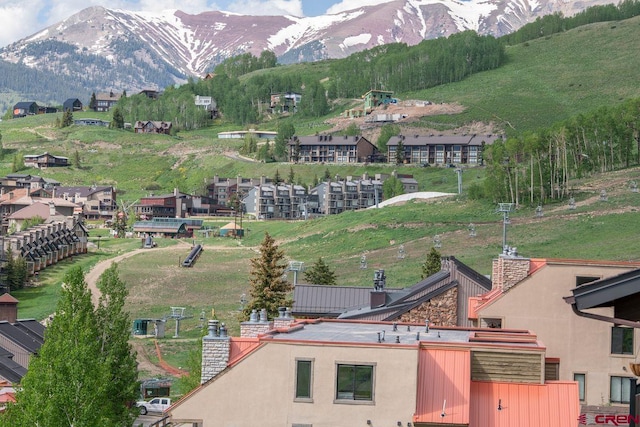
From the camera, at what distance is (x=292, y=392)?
18688mm

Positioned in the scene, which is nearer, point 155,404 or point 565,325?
point 565,325

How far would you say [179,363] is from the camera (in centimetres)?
6850

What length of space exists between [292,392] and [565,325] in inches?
381

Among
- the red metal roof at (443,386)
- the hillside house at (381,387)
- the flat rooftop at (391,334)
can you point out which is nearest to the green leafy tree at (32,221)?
the flat rooftop at (391,334)

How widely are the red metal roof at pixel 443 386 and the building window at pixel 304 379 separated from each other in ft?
5.61

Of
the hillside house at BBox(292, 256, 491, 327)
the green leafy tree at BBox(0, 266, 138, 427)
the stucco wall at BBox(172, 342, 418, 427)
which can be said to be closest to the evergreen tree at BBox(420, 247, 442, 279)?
the hillside house at BBox(292, 256, 491, 327)

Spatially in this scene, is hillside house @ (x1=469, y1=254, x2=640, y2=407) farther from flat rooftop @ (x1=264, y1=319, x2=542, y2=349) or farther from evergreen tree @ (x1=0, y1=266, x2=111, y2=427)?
evergreen tree @ (x1=0, y1=266, x2=111, y2=427)

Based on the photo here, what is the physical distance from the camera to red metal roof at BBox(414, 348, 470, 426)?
18.1m

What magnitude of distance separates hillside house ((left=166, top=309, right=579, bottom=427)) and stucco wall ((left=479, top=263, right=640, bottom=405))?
740 cm

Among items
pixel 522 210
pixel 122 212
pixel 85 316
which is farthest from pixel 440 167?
pixel 85 316

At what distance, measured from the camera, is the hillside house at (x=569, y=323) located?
26016mm

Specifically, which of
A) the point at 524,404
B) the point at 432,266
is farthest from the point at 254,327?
the point at 432,266

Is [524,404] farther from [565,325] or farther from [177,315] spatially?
[177,315]

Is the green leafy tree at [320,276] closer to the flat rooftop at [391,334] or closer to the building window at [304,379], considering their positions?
the flat rooftop at [391,334]
